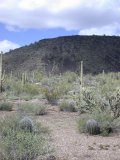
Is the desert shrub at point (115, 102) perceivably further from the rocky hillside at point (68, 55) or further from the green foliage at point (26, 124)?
the rocky hillside at point (68, 55)

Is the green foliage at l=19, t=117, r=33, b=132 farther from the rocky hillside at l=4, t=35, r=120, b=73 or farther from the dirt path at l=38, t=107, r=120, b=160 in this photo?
the rocky hillside at l=4, t=35, r=120, b=73

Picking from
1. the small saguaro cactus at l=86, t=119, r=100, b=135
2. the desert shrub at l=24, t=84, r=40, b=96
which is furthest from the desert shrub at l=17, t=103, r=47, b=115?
the desert shrub at l=24, t=84, r=40, b=96

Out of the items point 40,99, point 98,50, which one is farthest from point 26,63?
point 40,99

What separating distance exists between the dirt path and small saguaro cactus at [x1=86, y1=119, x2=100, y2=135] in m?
0.35

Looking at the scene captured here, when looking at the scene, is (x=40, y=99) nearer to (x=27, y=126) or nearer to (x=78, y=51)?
(x=27, y=126)

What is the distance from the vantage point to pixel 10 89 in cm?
3108

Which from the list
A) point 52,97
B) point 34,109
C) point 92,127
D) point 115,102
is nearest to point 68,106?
point 34,109

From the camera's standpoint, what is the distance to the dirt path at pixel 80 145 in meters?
10.9

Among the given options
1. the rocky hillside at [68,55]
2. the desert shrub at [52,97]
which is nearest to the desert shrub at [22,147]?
the desert shrub at [52,97]

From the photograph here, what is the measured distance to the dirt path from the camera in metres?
10.9

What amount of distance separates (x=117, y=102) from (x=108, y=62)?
174ft

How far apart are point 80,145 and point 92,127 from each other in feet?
6.53

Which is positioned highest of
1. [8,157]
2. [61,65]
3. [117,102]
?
[61,65]

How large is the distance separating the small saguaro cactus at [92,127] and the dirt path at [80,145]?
35 centimetres
